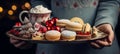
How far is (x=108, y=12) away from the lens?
49.6 inches

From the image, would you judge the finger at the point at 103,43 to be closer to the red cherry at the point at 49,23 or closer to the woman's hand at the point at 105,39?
the woman's hand at the point at 105,39

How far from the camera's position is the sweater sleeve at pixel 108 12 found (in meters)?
1.22

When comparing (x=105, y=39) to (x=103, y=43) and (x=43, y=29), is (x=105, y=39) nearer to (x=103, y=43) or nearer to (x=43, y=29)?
(x=103, y=43)

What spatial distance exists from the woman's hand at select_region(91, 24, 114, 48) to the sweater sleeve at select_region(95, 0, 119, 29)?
0.03 meters

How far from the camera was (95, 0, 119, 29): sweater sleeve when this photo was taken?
1.22 metres

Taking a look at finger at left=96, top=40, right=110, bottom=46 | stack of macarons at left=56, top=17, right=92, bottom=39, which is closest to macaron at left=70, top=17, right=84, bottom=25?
stack of macarons at left=56, top=17, right=92, bottom=39

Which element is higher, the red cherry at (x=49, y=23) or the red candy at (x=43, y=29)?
the red cherry at (x=49, y=23)

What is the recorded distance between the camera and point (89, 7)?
1.25 meters

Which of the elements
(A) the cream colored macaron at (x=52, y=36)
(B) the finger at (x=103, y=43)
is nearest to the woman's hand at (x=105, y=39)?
(B) the finger at (x=103, y=43)

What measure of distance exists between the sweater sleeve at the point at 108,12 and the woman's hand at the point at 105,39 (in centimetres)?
3

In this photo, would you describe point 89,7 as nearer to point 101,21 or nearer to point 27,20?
point 101,21

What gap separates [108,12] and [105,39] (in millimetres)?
169

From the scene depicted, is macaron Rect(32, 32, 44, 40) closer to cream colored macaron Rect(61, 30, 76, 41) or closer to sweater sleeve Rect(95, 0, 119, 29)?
cream colored macaron Rect(61, 30, 76, 41)

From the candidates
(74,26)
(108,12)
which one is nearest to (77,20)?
(74,26)
